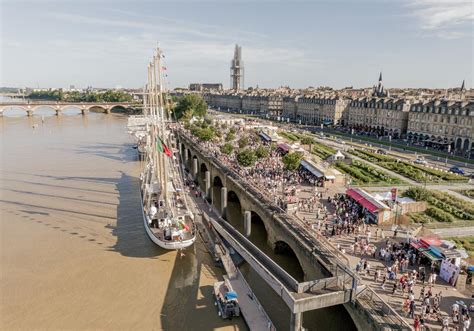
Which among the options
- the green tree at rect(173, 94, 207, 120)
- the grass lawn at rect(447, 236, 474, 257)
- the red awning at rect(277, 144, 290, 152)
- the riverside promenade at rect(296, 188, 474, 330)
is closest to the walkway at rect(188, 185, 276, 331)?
the riverside promenade at rect(296, 188, 474, 330)

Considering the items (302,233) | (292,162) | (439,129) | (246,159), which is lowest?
(302,233)

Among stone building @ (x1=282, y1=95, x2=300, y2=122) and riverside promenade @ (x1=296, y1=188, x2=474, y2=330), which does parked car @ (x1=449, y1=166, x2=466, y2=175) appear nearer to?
riverside promenade @ (x1=296, y1=188, x2=474, y2=330)

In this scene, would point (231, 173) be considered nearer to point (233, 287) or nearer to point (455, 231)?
point (233, 287)

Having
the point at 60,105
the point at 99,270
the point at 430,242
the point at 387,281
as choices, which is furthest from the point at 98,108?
the point at 387,281

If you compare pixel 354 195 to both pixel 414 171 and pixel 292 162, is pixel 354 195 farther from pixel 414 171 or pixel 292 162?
pixel 414 171

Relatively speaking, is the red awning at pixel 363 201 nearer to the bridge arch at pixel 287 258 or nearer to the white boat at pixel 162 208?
the bridge arch at pixel 287 258

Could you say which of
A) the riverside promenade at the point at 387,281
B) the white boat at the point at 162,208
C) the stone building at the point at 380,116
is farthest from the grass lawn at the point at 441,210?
the stone building at the point at 380,116
